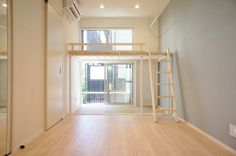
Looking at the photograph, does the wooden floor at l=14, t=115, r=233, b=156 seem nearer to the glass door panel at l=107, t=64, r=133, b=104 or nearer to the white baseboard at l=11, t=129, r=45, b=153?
the white baseboard at l=11, t=129, r=45, b=153

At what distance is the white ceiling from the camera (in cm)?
548

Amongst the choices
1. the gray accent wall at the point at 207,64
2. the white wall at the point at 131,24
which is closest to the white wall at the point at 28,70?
the gray accent wall at the point at 207,64

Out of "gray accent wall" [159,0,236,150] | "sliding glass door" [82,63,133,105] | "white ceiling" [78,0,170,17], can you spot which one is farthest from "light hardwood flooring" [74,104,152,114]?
"white ceiling" [78,0,170,17]

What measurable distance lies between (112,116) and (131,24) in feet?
11.7

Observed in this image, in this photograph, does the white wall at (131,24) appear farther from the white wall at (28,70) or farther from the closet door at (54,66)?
the white wall at (28,70)

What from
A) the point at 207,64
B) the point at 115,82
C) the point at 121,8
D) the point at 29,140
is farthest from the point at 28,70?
the point at 115,82

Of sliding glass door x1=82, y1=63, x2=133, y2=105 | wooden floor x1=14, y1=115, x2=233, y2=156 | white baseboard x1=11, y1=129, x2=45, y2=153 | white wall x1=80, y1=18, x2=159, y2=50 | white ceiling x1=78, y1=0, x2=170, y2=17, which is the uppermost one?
white ceiling x1=78, y1=0, x2=170, y2=17

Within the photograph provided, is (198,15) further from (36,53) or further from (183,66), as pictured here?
(36,53)

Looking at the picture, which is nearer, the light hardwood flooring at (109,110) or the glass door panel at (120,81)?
the light hardwood flooring at (109,110)

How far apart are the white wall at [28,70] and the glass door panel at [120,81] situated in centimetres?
378

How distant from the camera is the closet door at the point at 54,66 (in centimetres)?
366

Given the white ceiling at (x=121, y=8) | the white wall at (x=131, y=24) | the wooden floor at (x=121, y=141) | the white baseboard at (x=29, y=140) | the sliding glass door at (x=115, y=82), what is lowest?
the wooden floor at (x=121, y=141)

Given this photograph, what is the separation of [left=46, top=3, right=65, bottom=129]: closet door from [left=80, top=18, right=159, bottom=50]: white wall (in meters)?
2.52

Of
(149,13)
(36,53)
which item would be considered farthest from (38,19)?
(149,13)
